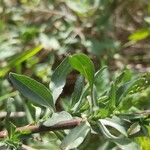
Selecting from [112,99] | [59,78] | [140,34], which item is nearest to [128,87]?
[112,99]

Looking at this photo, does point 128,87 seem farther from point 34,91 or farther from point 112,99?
point 34,91

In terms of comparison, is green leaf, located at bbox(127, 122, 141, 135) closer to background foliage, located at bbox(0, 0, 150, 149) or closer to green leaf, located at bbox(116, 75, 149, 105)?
green leaf, located at bbox(116, 75, 149, 105)

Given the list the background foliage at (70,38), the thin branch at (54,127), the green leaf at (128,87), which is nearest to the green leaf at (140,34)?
the background foliage at (70,38)

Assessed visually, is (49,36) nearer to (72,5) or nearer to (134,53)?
(72,5)

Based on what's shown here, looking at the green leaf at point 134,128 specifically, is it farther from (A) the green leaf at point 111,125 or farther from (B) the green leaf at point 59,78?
(B) the green leaf at point 59,78

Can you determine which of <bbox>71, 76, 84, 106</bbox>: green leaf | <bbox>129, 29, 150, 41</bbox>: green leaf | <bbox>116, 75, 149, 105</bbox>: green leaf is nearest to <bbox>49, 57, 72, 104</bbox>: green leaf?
<bbox>71, 76, 84, 106</bbox>: green leaf

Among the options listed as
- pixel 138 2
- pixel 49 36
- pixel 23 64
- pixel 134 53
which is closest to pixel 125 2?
pixel 138 2
